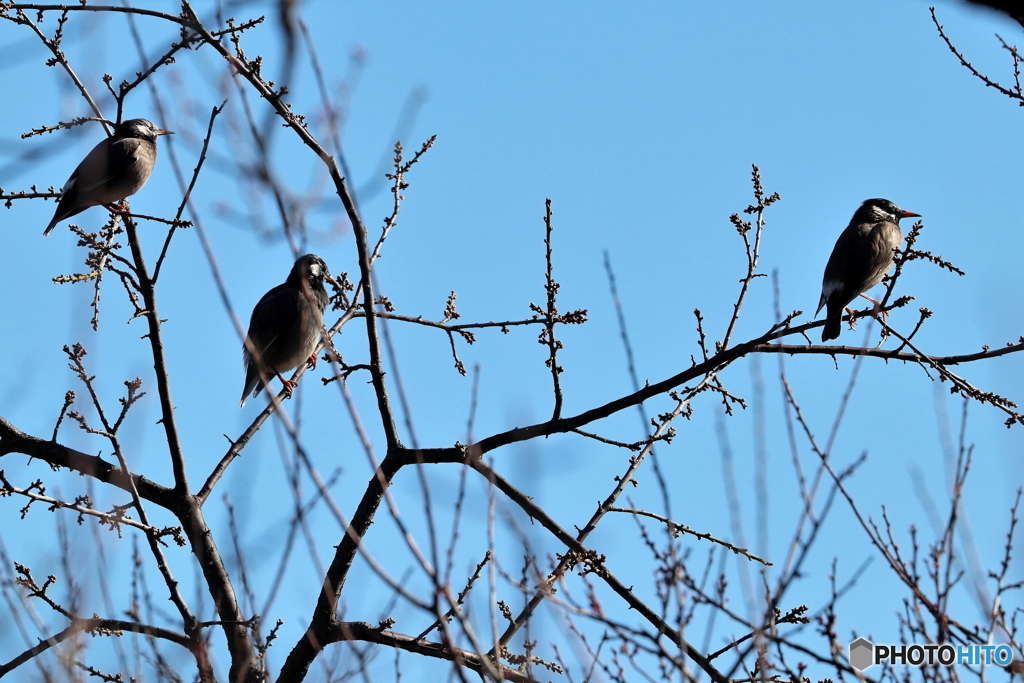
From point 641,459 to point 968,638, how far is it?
6.23 feet

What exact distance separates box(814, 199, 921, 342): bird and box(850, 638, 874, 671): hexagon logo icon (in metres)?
3.55

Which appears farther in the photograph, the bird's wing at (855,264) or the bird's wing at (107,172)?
the bird's wing at (855,264)

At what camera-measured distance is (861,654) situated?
4488 millimetres

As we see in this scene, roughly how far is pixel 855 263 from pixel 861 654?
14.3 ft

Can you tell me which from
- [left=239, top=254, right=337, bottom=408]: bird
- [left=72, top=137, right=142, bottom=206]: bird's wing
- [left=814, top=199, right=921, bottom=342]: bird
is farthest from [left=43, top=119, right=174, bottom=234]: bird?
[left=814, top=199, right=921, bottom=342]: bird

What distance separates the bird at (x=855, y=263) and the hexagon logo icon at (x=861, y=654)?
3.55 metres

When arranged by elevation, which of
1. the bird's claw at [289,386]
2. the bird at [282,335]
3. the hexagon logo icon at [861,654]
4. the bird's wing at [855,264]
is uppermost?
the bird's wing at [855,264]

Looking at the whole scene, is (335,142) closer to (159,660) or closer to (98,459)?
(159,660)

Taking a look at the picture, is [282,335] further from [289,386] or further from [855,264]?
[855,264]

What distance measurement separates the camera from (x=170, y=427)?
503 cm

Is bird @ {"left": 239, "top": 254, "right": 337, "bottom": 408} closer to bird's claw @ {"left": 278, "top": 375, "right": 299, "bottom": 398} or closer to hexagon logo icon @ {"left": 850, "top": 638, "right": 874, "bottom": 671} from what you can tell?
bird's claw @ {"left": 278, "top": 375, "right": 299, "bottom": 398}

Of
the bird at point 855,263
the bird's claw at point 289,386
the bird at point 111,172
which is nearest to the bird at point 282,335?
the bird's claw at point 289,386

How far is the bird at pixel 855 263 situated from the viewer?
26.1 ft

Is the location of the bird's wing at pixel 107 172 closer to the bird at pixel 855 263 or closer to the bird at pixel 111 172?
the bird at pixel 111 172
